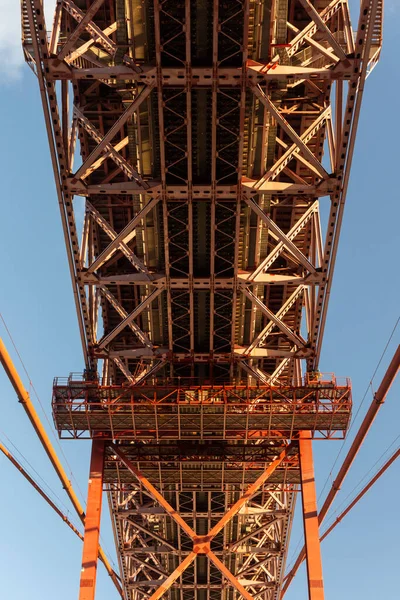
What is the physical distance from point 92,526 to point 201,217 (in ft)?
40.9

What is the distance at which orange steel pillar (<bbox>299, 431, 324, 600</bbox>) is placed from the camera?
28.4 metres

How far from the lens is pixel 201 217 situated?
28.1 meters

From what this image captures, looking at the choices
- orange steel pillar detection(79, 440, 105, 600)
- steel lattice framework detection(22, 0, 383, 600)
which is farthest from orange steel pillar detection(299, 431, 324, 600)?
orange steel pillar detection(79, 440, 105, 600)

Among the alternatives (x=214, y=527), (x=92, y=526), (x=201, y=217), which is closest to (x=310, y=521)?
(x=214, y=527)

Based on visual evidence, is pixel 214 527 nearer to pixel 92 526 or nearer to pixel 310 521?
pixel 310 521

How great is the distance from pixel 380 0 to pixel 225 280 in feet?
36.3

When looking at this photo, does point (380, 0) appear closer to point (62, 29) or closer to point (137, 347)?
point (62, 29)

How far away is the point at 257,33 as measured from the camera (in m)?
24.2

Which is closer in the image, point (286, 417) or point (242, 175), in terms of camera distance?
point (242, 175)

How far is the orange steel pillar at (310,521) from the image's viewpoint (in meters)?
28.4

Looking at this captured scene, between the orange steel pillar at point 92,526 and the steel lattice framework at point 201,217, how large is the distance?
0.24 feet

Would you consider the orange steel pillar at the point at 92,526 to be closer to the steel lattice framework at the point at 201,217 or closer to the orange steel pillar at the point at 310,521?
the steel lattice framework at the point at 201,217

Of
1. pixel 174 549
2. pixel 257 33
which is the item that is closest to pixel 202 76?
pixel 257 33

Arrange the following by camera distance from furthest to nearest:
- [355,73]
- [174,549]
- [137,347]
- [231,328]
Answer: [174,549], [137,347], [231,328], [355,73]
